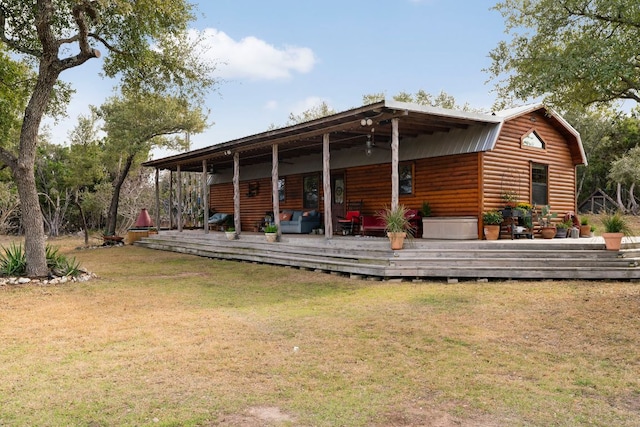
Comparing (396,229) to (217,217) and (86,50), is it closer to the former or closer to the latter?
(86,50)

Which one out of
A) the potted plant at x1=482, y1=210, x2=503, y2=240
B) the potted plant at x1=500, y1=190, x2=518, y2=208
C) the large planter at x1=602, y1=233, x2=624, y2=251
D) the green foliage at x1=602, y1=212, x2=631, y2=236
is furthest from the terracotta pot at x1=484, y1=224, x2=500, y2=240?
the large planter at x1=602, y1=233, x2=624, y2=251

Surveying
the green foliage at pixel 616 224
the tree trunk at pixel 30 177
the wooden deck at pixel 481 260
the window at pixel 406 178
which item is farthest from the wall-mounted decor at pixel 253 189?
the green foliage at pixel 616 224

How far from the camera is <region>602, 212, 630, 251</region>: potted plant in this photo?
9219 millimetres

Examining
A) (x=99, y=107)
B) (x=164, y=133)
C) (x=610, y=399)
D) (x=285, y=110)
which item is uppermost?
(x=285, y=110)

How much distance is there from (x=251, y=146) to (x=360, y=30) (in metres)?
6.41

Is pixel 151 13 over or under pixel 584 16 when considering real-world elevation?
over

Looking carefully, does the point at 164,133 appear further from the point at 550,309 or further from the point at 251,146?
the point at 550,309

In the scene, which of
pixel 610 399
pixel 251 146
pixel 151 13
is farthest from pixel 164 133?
pixel 610 399

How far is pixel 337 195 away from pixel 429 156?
4.21 m

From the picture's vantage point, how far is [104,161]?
26.6m

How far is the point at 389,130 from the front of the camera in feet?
41.5

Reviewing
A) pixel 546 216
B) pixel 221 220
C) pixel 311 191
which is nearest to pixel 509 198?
pixel 546 216

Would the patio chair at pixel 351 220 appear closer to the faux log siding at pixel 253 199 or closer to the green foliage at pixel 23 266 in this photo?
the faux log siding at pixel 253 199

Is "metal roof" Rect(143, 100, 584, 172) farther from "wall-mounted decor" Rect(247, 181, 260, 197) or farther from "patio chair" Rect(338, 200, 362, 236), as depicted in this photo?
"wall-mounted decor" Rect(247, 181, 260, 197)
